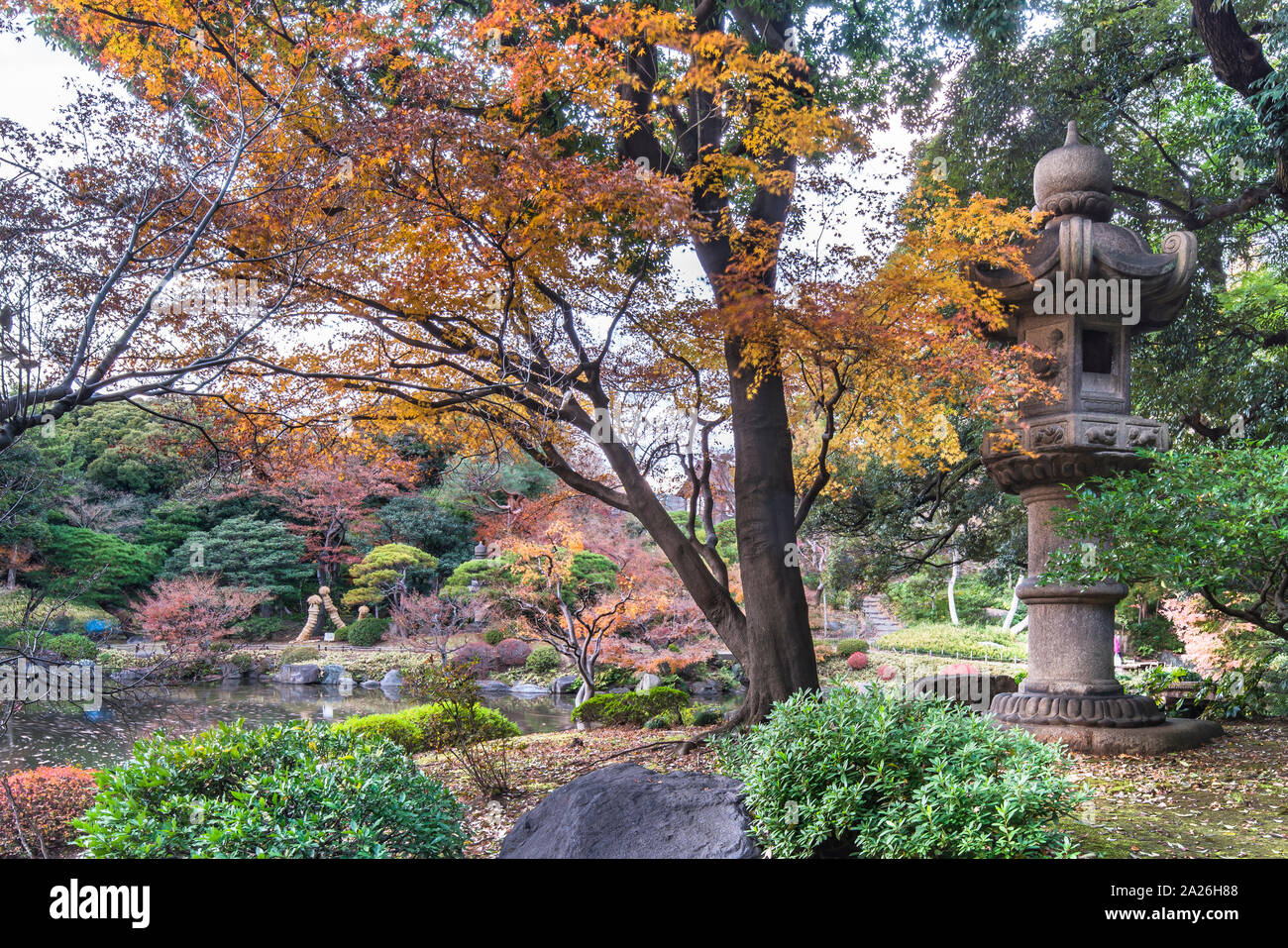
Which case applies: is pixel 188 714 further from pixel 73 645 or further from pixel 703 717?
pixel 73 645

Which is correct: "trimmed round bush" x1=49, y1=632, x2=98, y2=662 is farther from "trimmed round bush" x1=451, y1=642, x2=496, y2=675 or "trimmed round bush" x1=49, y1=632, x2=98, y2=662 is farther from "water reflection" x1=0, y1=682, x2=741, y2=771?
"trimmed round bush" x1=451, y1=642, x2=496, y2=675

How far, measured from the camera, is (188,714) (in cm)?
781

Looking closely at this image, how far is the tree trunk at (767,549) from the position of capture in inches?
265

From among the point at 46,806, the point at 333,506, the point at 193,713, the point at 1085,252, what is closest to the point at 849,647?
the point at 333,506

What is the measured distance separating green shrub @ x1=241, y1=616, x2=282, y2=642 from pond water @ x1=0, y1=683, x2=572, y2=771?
5.53ft

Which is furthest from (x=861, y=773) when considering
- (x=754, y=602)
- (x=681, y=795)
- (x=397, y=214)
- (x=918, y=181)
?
(x=918, y=181)

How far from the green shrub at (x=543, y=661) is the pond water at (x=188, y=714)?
94 cm

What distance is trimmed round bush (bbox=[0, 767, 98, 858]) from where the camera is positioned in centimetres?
518

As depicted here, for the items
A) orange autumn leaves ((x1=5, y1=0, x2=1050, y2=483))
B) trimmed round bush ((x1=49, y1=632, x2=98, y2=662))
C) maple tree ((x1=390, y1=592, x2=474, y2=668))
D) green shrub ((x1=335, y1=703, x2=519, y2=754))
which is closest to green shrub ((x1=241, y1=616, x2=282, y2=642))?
maple tree ((x1=390, y1=592, x2=474, y2=668))

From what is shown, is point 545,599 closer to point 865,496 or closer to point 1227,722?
point 865,496

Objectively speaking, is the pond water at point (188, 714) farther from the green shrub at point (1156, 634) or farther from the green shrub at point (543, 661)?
the green shrub at point (1156, 634)

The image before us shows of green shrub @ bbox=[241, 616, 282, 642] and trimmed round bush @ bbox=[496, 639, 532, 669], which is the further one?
green shrub @ bbox=[241, 616, 282, 642]

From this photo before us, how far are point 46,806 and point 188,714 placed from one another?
2068 millimetres

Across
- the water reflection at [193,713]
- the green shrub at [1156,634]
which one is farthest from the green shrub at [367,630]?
the green shrub at [1156,634]
